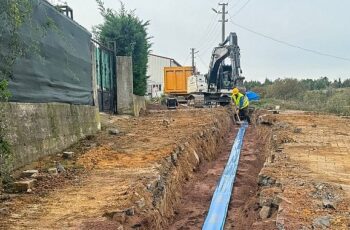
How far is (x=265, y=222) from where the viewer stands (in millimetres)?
5668

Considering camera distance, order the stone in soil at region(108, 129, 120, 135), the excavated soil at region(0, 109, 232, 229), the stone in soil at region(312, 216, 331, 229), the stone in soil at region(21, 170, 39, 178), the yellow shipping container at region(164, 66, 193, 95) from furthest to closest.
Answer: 1. the yellow shipping container at region(164, 66, 193, 95)
2. the stone in soil at region(108, 129, 120, 135)
3. the stone in soil at region(21, 170, 39, 178)
4. the excavated soil at region(0, 109, 232, 229)
5. the stone in soil at region(312, 216, 331, 229)

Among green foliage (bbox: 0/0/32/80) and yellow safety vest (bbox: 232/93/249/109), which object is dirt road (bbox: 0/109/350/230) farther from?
yellow safety vest (bbox: 232/93/249/109)

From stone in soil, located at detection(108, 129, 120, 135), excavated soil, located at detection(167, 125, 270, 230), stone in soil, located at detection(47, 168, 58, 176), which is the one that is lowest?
excavated soil, located at detection(167, 125, 270, 230)

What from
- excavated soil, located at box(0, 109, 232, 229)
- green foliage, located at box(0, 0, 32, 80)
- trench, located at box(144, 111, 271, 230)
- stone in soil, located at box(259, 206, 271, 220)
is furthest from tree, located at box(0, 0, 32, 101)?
stone in soil, located at box(259, 206, 271, 220)

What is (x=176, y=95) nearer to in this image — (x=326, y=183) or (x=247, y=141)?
(x=247, y=141)

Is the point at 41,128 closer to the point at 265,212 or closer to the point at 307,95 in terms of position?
the point at 265,212

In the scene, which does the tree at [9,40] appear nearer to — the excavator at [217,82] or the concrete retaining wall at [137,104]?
the concrete retaining wall at [137,104]

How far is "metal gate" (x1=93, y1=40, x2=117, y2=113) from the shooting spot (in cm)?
1441

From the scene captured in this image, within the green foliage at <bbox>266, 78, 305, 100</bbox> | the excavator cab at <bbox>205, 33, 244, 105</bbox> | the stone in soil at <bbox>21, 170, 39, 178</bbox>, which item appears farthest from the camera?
the green foliage at <bbox>266, 78, 305, 100</bbox>

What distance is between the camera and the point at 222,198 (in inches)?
320

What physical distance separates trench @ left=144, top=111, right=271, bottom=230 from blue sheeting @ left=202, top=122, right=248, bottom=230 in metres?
0.11

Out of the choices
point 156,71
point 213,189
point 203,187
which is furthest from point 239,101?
point 156,71

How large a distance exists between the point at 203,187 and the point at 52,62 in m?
4.08

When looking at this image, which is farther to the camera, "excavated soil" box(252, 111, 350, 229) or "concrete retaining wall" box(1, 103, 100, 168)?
"concrete retaining wall" box(1, 103, 100, 168)
